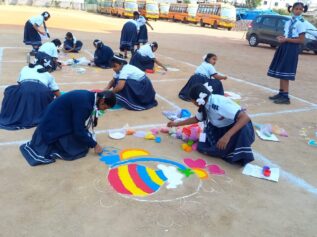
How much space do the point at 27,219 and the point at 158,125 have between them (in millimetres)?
2735

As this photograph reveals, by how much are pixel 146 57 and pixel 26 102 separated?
4.41m

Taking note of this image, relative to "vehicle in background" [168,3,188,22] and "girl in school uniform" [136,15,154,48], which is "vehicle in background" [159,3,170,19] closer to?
"vehicle in background" [168,3,188,22]

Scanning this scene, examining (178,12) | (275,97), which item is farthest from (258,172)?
(178,12)

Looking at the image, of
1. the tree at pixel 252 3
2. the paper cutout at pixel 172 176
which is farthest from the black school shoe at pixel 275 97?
the tree at pixel 252 3

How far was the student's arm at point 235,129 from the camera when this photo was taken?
364cm

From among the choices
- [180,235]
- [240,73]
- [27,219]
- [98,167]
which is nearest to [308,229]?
[180,235]

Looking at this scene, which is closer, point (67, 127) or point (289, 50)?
point (67, 127)

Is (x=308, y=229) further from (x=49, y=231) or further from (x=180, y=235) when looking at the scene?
(x=49, y=231)

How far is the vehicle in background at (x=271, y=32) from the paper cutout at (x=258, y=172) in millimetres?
13510

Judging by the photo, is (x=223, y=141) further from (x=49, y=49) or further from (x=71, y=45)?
(x=71, y=45)

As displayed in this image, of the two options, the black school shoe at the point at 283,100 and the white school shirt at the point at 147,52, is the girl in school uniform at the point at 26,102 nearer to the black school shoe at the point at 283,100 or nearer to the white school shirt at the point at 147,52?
the white school shirt at the point at 147,52

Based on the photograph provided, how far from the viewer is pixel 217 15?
3081 centimetres

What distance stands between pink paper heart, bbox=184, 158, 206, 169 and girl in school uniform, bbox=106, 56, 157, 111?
6.72ft

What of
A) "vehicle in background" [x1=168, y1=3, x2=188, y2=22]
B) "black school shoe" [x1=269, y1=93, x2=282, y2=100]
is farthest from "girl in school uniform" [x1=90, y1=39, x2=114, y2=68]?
"vehicle in background" [x1=168, y1=3, x2=188, y2=22]
